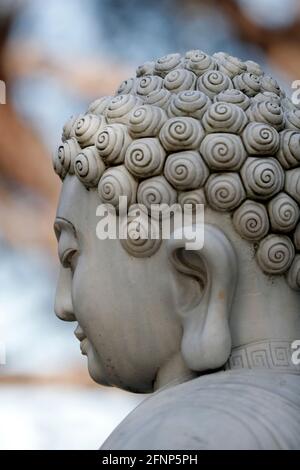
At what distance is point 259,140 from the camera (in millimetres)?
4402

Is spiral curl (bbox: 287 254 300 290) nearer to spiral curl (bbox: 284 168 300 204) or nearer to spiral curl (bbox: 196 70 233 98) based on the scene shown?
spiral curl (bbox: 284 168 300 204)

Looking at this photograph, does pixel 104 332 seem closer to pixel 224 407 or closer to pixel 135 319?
pixel 135 319

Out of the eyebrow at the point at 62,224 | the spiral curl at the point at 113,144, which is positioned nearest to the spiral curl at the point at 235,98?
the spiral curl at the point at 113,144

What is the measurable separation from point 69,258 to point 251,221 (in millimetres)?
725

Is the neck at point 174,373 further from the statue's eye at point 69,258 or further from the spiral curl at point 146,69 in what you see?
the spiral curl at point 146,69

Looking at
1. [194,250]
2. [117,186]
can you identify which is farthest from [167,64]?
[194,250]

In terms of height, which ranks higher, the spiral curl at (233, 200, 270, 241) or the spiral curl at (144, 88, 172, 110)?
the spiral curl at (144, 88, 172, 110)

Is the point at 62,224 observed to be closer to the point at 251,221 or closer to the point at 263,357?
the point at 251,221

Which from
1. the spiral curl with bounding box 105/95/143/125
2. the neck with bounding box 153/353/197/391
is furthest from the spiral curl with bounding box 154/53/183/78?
the neck with bounding box 153/353/197/391

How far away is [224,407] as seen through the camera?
3.92 meters

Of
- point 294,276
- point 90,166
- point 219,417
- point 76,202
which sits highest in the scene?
point 90,166

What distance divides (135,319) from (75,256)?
15.4 inches

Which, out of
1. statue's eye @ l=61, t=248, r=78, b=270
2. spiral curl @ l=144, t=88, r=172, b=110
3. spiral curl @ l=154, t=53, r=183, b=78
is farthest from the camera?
spiral curl @ l=154, t=53, r=183, b=78

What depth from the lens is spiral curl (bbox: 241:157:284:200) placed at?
437 centimetres
